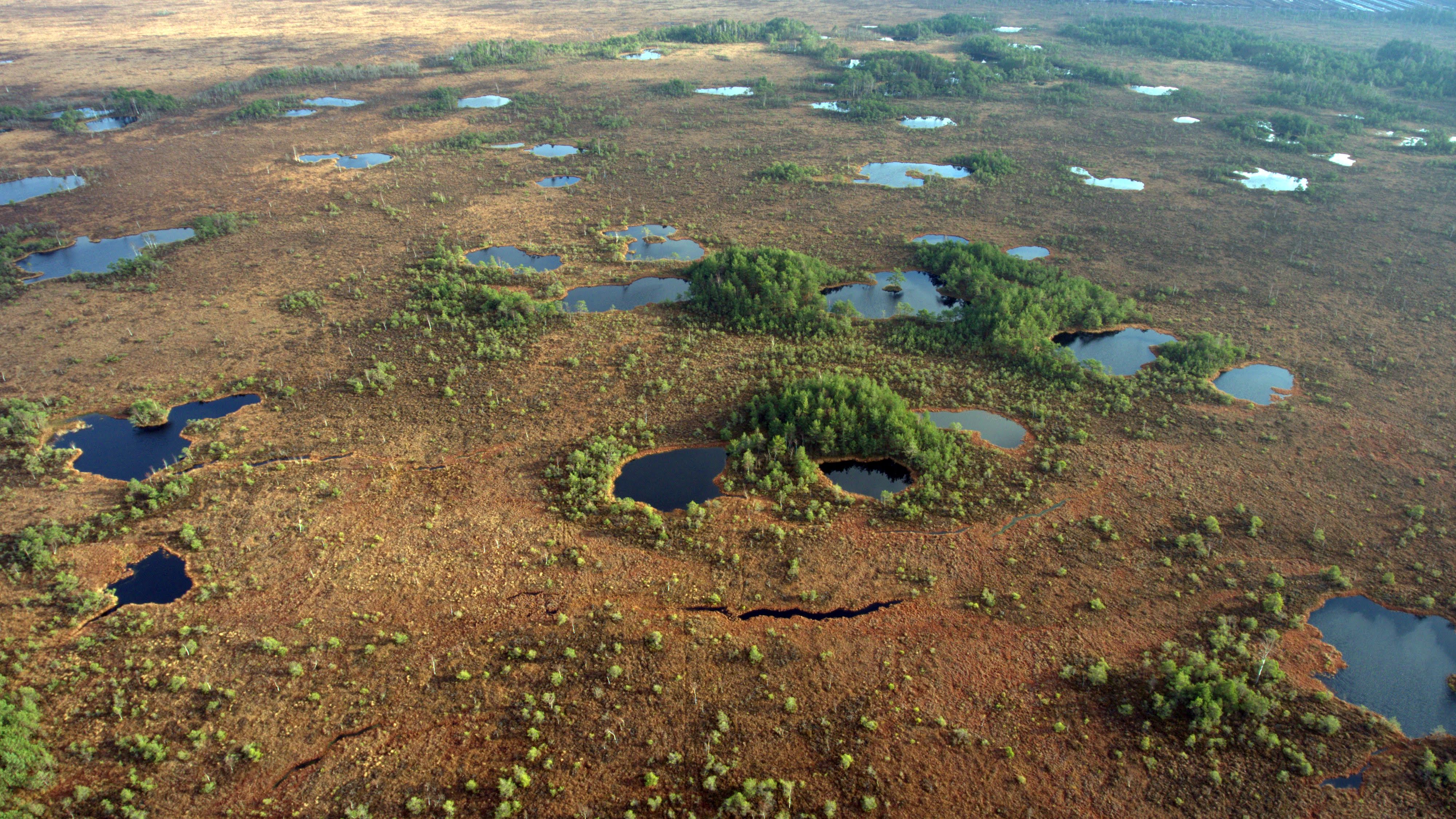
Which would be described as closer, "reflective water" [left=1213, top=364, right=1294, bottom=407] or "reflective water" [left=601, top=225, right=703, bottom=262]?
"reflective water" [left=1213, top=364, right=1294, bottom=407]

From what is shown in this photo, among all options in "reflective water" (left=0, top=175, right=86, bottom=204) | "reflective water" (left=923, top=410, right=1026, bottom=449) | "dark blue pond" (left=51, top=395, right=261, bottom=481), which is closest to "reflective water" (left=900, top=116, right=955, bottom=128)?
"reflective water" (left=923, top=410, right=1026, bottom=449)

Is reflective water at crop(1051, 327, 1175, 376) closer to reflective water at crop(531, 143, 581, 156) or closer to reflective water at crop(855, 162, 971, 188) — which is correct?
reflective water at crop(855, 162, 971, 188)

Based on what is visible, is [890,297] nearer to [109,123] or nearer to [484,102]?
[484,102]

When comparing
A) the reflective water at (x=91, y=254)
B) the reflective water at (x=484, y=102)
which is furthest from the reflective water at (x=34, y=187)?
the reflective water at (x=484, y=102)

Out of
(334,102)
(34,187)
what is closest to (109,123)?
(34,187)

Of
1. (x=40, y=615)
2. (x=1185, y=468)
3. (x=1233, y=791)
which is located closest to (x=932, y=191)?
(x=1185, y=468)

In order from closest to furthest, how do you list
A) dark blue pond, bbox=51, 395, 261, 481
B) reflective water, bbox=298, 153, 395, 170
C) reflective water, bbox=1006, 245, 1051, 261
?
dark blue pond, bbox=51, 395, 261, 481
reflective water, bbox=1006, 245, 1051, 261
reflective water, bbox=298, 153, 395, 170
